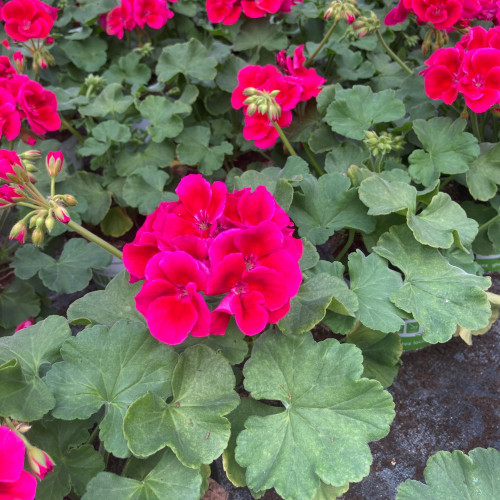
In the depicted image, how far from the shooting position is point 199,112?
7.21 ft

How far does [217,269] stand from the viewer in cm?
93

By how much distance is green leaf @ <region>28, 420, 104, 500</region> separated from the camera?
1059 mm

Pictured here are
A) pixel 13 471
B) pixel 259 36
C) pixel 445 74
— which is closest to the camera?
pixel 13 471

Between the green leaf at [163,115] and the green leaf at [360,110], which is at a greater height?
the green leaf at [360,110]

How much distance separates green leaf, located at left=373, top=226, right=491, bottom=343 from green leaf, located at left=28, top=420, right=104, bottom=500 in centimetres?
68

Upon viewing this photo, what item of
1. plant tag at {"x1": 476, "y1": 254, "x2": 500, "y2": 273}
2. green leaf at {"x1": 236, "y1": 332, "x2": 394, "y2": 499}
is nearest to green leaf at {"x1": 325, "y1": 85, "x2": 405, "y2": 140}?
plant tag at {"x1": 476, "y1": 254, "x2": 500, "y2": 273}

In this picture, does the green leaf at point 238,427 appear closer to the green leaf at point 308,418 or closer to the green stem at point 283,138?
the green leaf at point 308,418

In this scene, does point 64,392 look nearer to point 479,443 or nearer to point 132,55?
point 479,443

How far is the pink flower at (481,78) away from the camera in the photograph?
1.36 metres

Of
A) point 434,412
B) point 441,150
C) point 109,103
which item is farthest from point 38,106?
point 434,412

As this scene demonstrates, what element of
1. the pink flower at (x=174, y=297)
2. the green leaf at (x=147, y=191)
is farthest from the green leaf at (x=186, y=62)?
the pink flower at (x=174, y=297)

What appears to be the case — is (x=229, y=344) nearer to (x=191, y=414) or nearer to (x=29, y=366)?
(x=191, y=414)

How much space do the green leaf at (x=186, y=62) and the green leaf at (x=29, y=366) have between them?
1.12 metres

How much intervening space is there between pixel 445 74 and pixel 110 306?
0.98 meters
